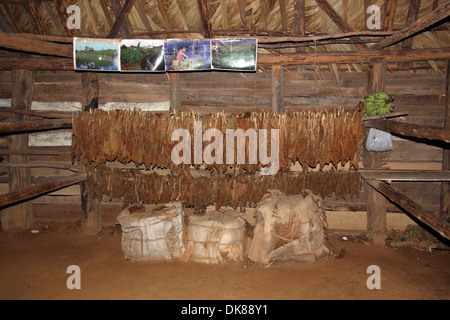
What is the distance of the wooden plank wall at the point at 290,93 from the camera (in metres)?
5.80

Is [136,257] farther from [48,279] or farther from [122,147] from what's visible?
[122,147]

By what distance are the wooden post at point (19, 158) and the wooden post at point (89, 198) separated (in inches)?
48.0

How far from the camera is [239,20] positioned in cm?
546

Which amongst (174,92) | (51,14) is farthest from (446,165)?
(51,14)

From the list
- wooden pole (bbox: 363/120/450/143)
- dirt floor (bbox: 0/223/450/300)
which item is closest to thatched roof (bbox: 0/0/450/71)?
wooden pole (bbox: 363/120/450/143)

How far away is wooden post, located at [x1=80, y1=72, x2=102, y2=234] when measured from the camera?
595 centimetres

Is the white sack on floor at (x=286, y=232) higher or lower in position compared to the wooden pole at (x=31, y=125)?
lower

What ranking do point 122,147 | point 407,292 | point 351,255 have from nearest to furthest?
point 407,292 → point 122,147 → point 351,255

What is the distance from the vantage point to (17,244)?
5.73 meters

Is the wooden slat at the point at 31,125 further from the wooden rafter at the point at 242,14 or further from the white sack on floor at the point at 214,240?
the wooden rafter at the point at 242,14

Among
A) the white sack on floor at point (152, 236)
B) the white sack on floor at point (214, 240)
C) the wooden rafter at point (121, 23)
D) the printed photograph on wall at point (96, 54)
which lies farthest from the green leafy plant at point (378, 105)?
the wooden rafter at point (121, 23)

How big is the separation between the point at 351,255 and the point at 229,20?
4920 millimetres

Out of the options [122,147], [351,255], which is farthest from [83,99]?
[351,255]

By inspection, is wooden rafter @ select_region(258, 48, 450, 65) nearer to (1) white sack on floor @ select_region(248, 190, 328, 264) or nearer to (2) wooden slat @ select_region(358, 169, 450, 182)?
(2) wooden slat @ select_region(358, 169, 450, 182)
